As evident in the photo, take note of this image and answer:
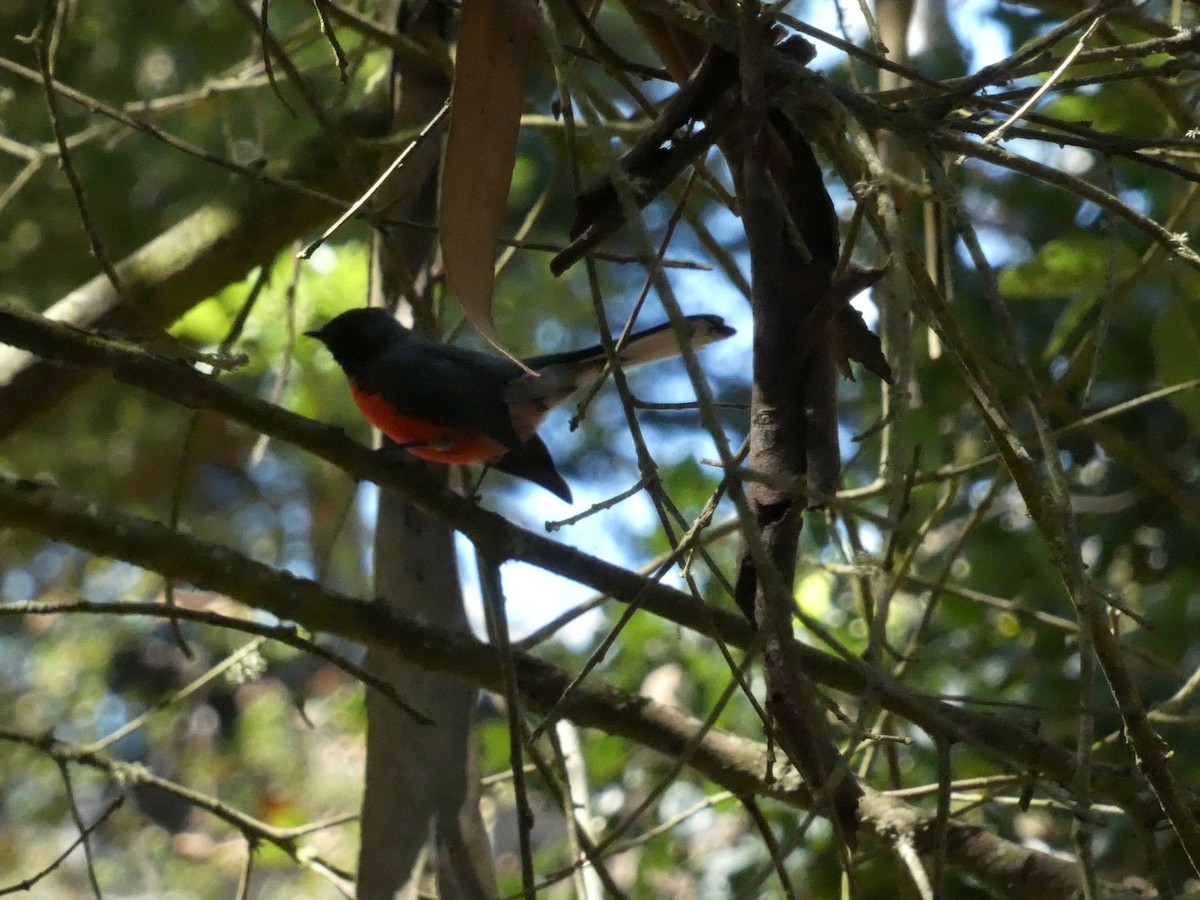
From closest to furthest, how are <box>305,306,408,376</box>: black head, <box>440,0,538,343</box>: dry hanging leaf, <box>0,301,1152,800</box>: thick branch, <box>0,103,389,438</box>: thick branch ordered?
<box>440,0,538,343</box>: dry hanging leaf < <box>0,301,1152,800</box>: thick branch < <box>0,103,389,438</box>: thick branch < <box>305,306,408,376</box>: black head

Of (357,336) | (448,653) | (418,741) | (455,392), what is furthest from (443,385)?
(448,653)

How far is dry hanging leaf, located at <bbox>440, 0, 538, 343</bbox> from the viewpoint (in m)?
1.40

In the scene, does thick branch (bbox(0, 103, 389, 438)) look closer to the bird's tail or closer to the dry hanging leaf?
the bird's tail

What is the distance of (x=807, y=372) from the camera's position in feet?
3.90

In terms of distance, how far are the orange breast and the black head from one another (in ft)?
0.33

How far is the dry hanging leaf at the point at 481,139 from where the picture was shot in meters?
1.40

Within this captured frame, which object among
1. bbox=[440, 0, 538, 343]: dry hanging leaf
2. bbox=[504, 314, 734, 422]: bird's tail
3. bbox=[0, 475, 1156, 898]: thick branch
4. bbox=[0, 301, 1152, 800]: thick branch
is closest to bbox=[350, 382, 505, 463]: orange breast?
bbox=[504, 314, 734, 422]: bird's tail

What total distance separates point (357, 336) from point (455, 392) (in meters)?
0.32

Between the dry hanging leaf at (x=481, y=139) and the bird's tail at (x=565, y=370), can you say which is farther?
the bird's tail at (x=565, y=370)

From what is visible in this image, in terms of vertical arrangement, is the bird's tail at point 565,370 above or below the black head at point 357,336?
below

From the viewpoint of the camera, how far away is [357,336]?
3598 millimetres

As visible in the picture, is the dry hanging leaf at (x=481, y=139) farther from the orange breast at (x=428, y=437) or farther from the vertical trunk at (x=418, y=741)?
the orange breast at (x=428, y=437)

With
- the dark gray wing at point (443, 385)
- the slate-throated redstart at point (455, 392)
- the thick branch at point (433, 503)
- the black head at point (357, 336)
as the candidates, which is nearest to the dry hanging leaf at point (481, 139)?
the thick branch at point (433, 503)

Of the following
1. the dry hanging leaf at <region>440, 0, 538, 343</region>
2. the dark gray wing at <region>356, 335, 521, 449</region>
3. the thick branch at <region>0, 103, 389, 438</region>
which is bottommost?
the dry hanging leaf at <region>440, 0, 538, 343</region>
